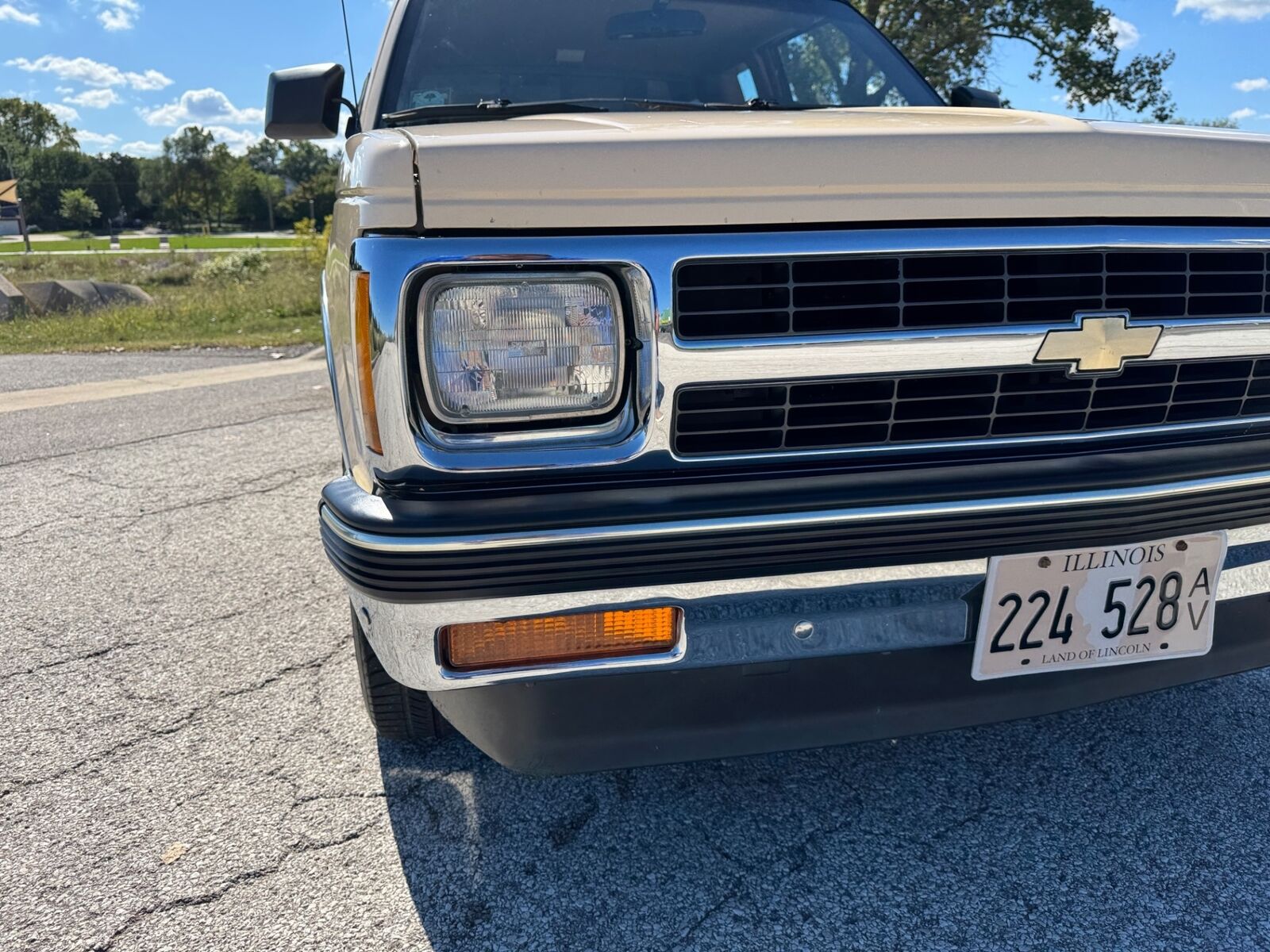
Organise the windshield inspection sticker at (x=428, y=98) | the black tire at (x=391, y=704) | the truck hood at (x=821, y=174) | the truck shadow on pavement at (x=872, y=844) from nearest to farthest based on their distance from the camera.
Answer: the truck hood at (x=821, y=174) → the truck shadow on pavement at (x=872, y=844) → the black tire at (x=391, y=704) → the windshield inspection sticker at (x=428, y=98)

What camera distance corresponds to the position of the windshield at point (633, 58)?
2.36 metres

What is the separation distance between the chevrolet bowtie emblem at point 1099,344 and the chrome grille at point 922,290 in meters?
0.03

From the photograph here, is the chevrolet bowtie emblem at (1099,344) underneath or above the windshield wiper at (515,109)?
underneath

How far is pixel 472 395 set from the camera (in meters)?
1.37

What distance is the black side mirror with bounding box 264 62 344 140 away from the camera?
100 inches

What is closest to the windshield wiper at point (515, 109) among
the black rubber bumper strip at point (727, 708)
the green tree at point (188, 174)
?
the black rubber bumper strip at point (727, 708)

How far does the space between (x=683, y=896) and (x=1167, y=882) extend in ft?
3.01

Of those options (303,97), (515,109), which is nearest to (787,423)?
(515,109)

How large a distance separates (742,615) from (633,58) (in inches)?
70.5

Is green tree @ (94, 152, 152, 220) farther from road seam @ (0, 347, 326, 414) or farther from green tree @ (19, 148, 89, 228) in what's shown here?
road seam @ (0, 347, 326, 414)

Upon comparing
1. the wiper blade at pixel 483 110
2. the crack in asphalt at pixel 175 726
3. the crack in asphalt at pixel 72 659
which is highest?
the wiper blade at pixel 483 110

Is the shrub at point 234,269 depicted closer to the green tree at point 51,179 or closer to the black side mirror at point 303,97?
the black side mirror at point 303,97

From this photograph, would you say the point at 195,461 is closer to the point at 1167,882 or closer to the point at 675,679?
the point at 675,679

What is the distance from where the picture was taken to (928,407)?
1513 millimetres
